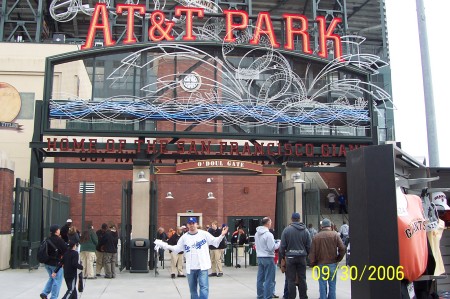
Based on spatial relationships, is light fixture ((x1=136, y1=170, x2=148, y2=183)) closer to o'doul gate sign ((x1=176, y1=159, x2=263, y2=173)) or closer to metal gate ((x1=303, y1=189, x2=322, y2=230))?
o'doul gate sign ((x1=176, y1=159, x2=263, y2=173))

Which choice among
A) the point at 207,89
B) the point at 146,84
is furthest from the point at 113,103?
the point at 207,89

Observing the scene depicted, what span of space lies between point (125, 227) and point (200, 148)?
3.98m

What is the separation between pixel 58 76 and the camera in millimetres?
31406

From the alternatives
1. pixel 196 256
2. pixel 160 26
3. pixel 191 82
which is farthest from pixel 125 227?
pixel 196 256

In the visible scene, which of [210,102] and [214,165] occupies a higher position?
[210,102]

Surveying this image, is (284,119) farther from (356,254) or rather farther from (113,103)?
(356,254)

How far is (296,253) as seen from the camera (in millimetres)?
10219

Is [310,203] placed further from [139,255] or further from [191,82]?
[139,255]

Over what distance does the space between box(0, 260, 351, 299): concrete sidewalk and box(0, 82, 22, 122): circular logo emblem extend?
15.5m

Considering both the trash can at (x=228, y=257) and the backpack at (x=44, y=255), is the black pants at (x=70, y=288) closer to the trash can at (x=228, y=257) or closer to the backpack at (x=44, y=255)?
the backpack at (x=44, y=255)

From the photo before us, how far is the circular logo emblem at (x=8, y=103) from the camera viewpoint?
30.5 meters

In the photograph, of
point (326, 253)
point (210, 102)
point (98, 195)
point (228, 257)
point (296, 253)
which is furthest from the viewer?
point (98, 195)

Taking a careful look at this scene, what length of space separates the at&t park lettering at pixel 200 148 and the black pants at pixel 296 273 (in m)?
9.27

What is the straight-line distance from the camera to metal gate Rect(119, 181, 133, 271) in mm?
18156
